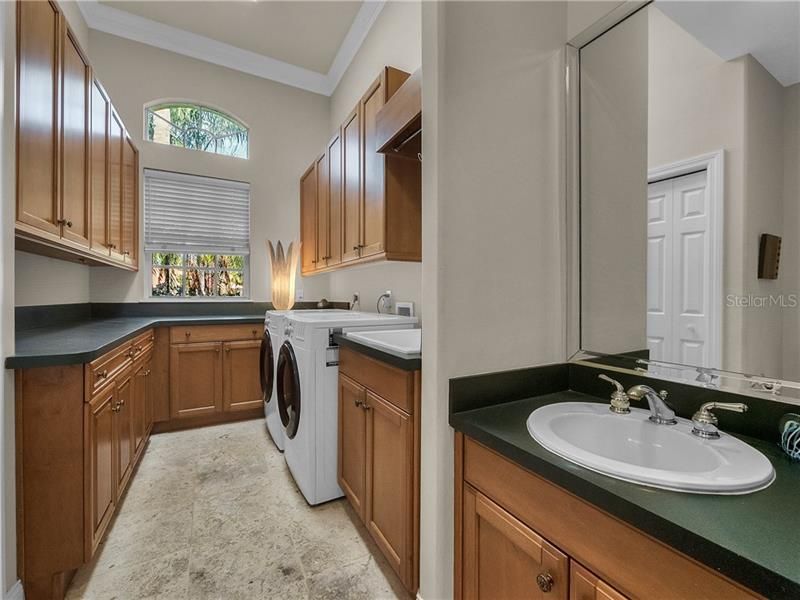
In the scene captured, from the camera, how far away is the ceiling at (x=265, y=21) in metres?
2.93

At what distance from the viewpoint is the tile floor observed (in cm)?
142

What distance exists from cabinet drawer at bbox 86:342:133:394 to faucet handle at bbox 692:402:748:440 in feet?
6.65

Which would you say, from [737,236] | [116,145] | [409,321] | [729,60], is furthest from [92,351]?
[729,60]

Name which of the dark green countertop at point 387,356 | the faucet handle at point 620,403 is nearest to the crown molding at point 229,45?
the dark green countertop at point 387,356

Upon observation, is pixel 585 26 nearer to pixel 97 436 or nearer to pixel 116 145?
pixel 97 436

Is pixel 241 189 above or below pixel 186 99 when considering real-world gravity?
below

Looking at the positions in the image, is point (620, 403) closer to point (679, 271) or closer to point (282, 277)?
point (679, 271)

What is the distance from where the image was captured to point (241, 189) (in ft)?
12.0

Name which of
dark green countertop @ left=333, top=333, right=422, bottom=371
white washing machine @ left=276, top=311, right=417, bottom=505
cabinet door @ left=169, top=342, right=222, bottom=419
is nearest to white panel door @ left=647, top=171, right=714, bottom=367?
dark green countertop @ left=333, top=333, right=422, bottom=371

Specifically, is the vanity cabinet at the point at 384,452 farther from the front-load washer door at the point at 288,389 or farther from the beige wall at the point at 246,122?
the beige wall at the point at 246,122

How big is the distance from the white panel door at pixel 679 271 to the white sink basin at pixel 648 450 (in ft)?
0.74

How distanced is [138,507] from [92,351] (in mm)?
1050

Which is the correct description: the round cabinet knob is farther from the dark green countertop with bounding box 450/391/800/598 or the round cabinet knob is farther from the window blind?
the window blind

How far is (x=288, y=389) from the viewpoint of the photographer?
2.19 metres
